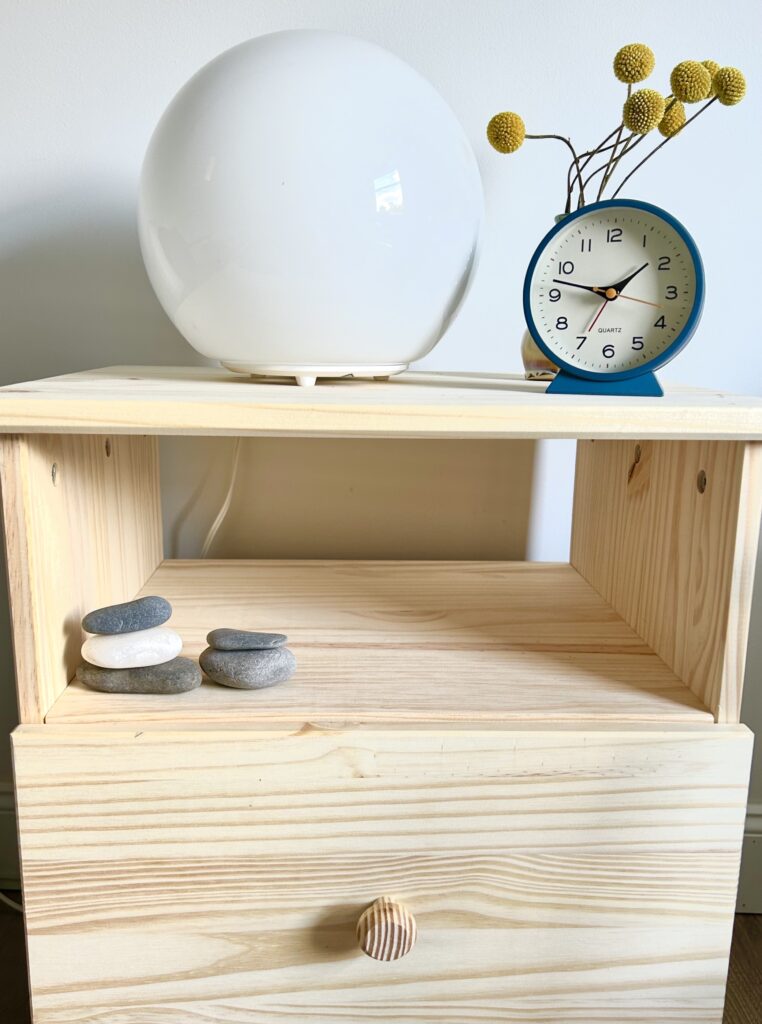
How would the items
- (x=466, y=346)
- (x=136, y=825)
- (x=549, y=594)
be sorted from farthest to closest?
(x=466, y=346) < (x=549, y=594) < (x=136, y=825)

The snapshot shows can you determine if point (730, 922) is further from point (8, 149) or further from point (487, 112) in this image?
point (8, 149)

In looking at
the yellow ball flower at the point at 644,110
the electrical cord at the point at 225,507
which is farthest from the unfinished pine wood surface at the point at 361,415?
the electrical cord at the point at 225,507

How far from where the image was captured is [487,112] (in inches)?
35.4

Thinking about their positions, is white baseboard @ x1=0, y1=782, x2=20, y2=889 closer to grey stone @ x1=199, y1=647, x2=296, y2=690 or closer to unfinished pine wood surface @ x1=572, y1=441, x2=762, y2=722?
grey stone @ x1=199, y1=647, x2=296, y2=690

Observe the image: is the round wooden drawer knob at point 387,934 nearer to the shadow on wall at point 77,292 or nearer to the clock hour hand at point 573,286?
the clock hour hand at point 573,286

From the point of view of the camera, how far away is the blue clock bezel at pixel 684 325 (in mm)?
608

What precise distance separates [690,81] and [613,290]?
0.68ft

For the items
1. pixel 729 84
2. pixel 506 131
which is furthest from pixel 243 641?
pixel 729 84

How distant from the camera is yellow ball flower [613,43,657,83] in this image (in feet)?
2.28

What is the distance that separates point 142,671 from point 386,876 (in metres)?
0.23

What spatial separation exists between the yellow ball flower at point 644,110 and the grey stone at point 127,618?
21.7 inches

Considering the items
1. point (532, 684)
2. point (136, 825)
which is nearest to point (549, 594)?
point (532, 684)

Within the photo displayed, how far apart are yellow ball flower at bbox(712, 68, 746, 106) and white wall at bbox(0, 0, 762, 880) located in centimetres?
19

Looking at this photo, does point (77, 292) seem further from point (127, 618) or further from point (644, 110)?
point (644, 110)
